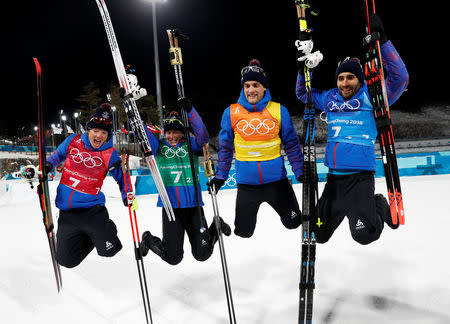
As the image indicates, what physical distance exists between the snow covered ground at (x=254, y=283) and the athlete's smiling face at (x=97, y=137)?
1.75 m

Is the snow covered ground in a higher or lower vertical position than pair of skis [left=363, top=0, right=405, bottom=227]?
lower

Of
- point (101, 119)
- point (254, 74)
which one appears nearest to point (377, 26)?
point (254, 74)

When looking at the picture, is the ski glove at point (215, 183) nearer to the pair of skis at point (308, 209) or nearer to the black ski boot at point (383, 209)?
the pair of skis at point (308, 209)

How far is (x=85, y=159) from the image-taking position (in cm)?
315

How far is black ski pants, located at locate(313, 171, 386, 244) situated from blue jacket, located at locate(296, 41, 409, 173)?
0.10m

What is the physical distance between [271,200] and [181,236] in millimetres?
1010

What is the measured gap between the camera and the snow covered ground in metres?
3.34

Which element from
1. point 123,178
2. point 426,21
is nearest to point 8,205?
point 123,178

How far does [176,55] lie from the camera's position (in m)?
2.79

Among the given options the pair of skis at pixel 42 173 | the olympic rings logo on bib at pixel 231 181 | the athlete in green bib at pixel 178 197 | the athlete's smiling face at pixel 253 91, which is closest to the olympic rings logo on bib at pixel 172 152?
the athlete in green bib at pixel 178 197

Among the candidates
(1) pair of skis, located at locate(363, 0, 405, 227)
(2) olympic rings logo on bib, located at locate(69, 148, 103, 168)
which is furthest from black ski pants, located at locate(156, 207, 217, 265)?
(1) pair of skis, located at locate(363, 0, 405, 227)

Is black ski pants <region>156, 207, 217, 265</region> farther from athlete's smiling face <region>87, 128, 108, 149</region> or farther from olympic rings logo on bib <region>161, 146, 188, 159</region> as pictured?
athlete's smiling face <region>87, 128, 108, 149</region>

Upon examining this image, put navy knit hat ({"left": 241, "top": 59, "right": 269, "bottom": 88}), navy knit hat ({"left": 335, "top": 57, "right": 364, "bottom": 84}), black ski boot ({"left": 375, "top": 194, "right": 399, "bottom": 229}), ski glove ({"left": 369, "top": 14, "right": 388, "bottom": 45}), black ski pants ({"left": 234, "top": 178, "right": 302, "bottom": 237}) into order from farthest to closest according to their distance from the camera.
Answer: black ski pants ({"left": 234, "top": 178, "right": 302, "bottom": 237})
navy knit hat ({"left": 241, "top": 59, "right": 269, "bottom": 88})
black ski boot ({"left": 375, "top": 194, "right": 399, "bottom": 229})
navy knit hat ({"left": 335, "top": 57, "right": 364, "bottom": 84})
ski glove ({"left": 369, "top": 14, "right": 388, "bottom": 45})

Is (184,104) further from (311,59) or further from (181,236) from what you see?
(181,236)
